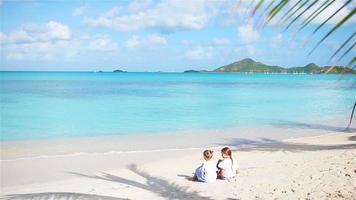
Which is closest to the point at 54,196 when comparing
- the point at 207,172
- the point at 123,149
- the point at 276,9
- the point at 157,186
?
the point at 157,186

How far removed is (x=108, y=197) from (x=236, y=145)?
24.3 feet

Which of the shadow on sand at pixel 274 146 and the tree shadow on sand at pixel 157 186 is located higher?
the tree shadow on sand at pixel 157 186

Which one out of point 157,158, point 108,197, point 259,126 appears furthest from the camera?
point 259,126

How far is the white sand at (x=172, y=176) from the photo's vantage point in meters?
7.01

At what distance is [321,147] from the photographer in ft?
42.4

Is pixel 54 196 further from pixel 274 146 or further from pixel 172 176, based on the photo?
pixel 274 146

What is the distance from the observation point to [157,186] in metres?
8.06

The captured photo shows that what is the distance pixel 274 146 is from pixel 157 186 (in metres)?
6.25

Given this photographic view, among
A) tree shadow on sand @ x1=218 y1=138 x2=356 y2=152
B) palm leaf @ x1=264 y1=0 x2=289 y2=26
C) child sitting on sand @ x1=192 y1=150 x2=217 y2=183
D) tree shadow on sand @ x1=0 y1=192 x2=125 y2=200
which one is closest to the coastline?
tree shadow on sand @ x1=218 y1=138 x2=356 y2=152

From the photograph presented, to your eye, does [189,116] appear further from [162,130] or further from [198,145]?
[198,145]

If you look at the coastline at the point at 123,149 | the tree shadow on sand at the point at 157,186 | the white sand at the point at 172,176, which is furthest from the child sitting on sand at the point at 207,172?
the coastline at the point at 123,149

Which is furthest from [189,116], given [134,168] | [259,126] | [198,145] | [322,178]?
[322,178]

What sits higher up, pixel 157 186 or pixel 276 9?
pixel 276 9

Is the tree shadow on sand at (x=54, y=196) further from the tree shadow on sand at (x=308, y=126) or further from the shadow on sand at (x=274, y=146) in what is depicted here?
the tree shadow on sand at (x=308, y=126)
